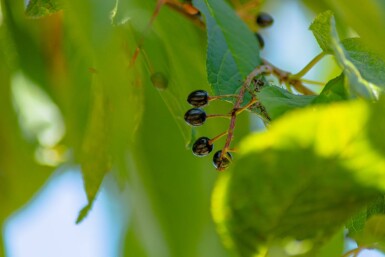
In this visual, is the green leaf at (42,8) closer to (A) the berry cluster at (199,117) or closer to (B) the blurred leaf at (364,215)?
(A) the berry cluster at (199,117)

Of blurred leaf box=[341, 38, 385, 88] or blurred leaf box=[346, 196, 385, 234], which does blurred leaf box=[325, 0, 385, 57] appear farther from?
blurred leaf box=[346, 196, 385, 234]

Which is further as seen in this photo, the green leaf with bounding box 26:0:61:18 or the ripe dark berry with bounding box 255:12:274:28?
the ripe dark berry with bounding box 255:12:274:28

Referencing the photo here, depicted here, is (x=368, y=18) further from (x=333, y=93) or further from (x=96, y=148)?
(x=96, y=148)

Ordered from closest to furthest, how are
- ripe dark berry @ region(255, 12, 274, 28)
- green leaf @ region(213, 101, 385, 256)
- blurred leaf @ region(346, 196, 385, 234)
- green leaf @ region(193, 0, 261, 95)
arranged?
green leaf @ region(213, 101, 385, 256) → blurred leaf @ region(346, 196, 385, 234) → green leaf @ region(193, 0, 261, 95) → ripe dark berry @ region(255, 12, 274, 28)

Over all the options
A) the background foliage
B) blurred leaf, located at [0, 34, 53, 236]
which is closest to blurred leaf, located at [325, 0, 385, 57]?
the background foliage

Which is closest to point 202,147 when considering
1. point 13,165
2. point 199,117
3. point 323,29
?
point 199,117

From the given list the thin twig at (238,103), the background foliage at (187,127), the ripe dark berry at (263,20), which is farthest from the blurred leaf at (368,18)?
the ripe dark berry at (263,20)
